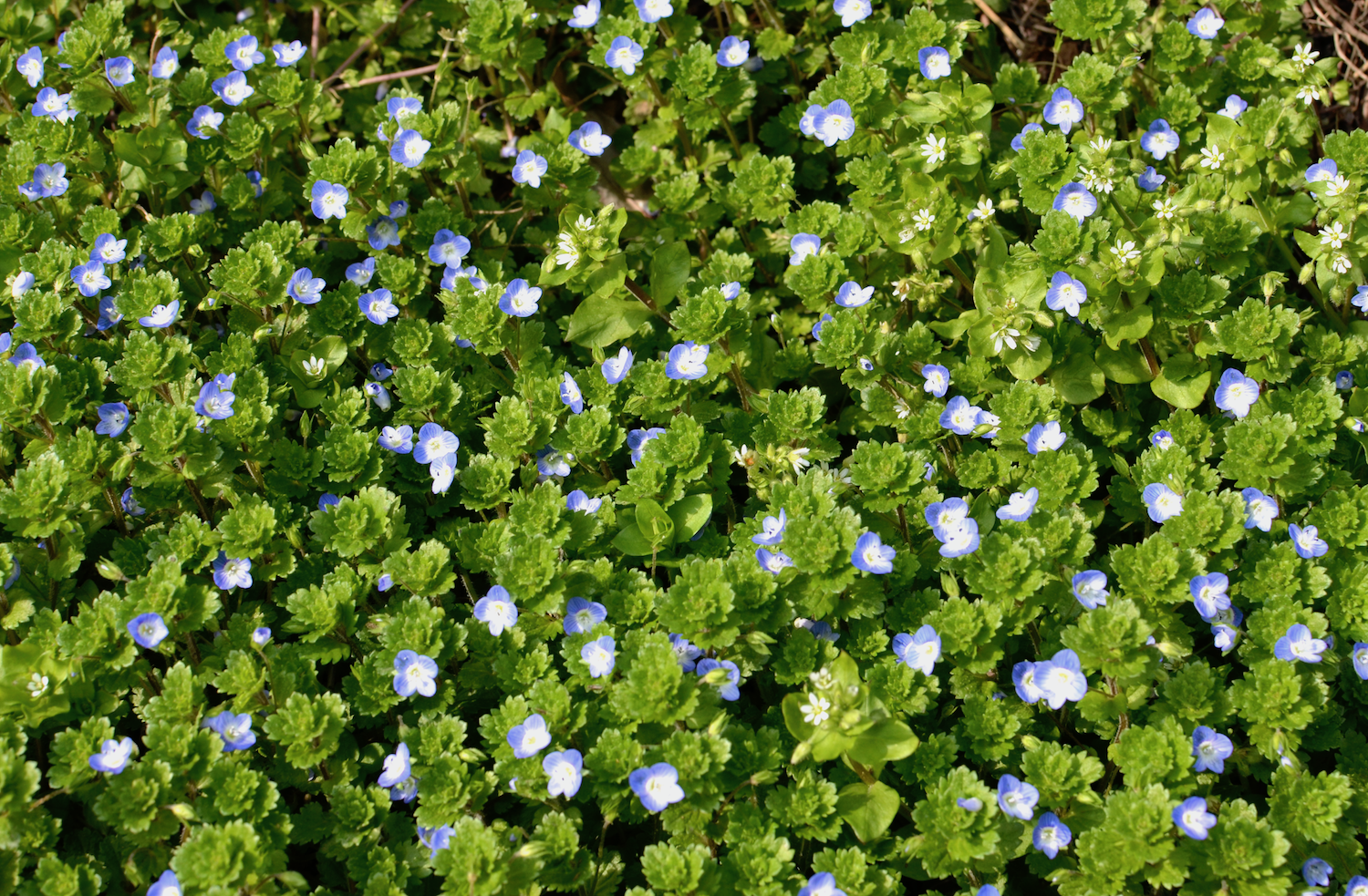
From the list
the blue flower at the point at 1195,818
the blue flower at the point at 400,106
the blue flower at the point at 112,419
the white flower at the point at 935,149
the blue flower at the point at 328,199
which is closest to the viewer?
the blue flower at the point at 1195,818

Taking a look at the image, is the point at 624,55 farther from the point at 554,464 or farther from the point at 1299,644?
the point at 1299,644

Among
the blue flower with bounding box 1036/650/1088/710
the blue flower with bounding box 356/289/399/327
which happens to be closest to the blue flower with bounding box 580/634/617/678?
the blue flower with bounding box 1036/650/1088/710

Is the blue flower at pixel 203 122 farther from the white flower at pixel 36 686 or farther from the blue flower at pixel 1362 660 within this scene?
the blue flower at pixel 1362 660

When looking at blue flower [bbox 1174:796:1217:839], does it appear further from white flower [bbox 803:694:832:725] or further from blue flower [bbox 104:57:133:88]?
blue flower [bbox 104:57:133:88]

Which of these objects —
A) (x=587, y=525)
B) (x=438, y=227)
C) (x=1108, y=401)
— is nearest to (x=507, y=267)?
(x=438, y=227)

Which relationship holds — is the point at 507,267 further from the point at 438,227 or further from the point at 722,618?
the point at 722,618

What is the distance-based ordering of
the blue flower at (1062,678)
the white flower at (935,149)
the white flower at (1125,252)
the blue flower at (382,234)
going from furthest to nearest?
the blue flower at (382,234), the white flower at (935,149), the white flower at (1125,252), the blue flower at (1062,678)

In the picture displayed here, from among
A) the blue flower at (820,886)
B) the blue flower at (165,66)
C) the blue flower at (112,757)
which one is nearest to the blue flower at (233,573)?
the blue flower at (112,757)

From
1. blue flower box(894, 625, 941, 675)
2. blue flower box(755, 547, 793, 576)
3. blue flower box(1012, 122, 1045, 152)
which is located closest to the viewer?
blue flower box(894, 625, 941, 675)
